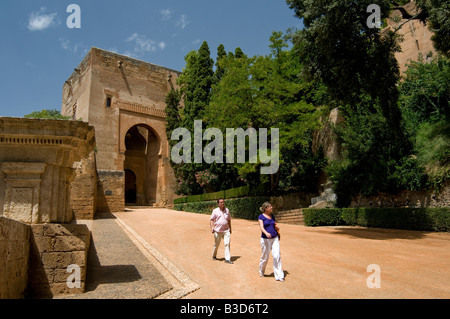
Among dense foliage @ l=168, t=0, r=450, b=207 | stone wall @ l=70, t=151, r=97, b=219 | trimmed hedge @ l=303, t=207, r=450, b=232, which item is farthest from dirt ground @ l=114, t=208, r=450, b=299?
stone wall @ l=70, t=151, r=97, b=219

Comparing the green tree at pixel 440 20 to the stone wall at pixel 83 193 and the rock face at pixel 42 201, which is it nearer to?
the rock face at pixel 42 201

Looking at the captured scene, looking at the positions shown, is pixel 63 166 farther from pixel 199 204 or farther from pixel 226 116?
pixel 199 204

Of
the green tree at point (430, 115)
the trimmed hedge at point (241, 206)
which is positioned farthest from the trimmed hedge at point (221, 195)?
the green tree at point (430, 115)

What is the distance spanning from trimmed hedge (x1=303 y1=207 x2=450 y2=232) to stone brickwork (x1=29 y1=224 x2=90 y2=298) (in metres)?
12.0

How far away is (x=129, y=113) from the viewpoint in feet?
110

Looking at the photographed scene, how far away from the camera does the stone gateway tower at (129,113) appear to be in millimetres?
31375

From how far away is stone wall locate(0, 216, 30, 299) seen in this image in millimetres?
3553

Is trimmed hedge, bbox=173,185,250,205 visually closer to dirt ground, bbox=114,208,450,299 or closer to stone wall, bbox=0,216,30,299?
dirt ground, bbox=114,208,450,299

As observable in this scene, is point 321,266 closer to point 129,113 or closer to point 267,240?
point 267,240

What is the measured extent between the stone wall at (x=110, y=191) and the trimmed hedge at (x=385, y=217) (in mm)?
12135

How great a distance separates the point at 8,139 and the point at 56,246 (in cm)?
173

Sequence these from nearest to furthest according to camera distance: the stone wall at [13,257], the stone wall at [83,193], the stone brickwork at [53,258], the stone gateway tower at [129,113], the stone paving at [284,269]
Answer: the stone wall at [13,257] < the stone brickwork at [53,258] < the stone paving at [284,269] < the stone wall at [83,193] < the stone gateway tower at [129,113]

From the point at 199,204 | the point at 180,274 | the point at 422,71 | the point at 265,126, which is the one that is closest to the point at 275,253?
the point at 180,274

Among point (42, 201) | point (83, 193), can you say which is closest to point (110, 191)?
point (83, 193)
